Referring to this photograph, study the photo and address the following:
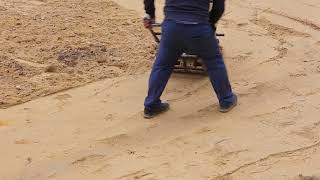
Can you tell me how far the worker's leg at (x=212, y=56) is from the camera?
546cm

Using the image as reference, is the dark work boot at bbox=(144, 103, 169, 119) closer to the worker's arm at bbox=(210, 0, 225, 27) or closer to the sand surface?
the sand surface

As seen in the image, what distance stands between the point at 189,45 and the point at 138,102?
782mm

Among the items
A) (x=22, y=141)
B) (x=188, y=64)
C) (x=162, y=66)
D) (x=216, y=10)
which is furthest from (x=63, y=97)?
(x=216, y=10)

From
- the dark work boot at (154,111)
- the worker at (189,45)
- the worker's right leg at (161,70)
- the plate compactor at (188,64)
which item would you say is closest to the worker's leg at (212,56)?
the worker at (189,45)

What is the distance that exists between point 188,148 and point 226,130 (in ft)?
1.52

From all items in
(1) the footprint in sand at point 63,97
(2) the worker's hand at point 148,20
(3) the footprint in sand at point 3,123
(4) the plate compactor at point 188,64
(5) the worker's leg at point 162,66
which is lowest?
(1) the footprint in sand at point 63,97

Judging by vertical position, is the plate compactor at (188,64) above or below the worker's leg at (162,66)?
below

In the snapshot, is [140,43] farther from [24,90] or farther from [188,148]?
[188,148]

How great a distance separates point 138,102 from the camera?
5.95 meters

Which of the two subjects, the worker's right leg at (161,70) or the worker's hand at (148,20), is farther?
the worker's hand at (148,20)

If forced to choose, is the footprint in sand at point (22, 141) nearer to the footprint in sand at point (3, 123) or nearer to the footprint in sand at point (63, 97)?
the footprint in sand at point (3, 123)

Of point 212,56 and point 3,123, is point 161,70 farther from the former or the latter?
point 3,123

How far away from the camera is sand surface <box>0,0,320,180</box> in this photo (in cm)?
480

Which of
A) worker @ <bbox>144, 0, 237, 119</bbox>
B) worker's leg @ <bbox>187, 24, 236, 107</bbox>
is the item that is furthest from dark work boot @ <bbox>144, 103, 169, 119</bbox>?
worker's leg @ <bbox>187, 24, 236, 107</bbox>
